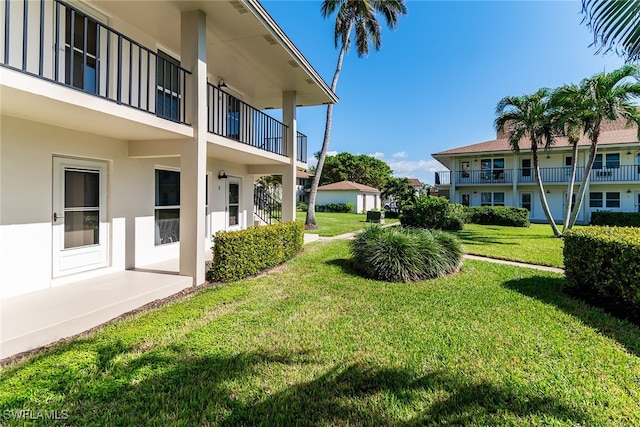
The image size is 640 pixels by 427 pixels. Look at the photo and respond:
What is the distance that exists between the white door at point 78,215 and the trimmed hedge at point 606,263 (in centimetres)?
936

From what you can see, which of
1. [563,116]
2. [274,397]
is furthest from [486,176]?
[274,397]

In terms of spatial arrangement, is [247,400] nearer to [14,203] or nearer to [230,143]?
[14,203]

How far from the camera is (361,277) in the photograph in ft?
23.9

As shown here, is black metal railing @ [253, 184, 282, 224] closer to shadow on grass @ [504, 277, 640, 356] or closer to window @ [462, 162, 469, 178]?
shadow on grass @ [504, 277, 640, 356]

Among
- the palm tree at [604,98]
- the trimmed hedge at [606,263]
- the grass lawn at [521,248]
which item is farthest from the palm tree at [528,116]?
the trimmed hedge at [606,263]

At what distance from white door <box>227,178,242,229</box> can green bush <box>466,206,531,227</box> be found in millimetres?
17635

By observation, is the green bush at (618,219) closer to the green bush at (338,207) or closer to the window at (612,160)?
the window at (612,160)

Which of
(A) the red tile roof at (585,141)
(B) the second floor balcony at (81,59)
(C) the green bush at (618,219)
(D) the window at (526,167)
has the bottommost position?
(C) the green bush at (618,219)

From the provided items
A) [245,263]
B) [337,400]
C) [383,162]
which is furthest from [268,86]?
[383,162]

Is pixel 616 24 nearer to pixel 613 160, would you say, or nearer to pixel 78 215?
pixel 78 215

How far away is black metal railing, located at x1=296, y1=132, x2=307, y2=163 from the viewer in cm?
1185

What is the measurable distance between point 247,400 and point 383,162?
55.5 metres

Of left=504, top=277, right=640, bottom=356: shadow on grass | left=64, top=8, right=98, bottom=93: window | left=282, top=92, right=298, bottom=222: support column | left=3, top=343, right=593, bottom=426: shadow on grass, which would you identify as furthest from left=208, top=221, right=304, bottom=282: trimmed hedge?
left=504, top=277, right=640, bottom=356: shadow on grass

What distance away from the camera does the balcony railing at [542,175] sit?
2233cm
